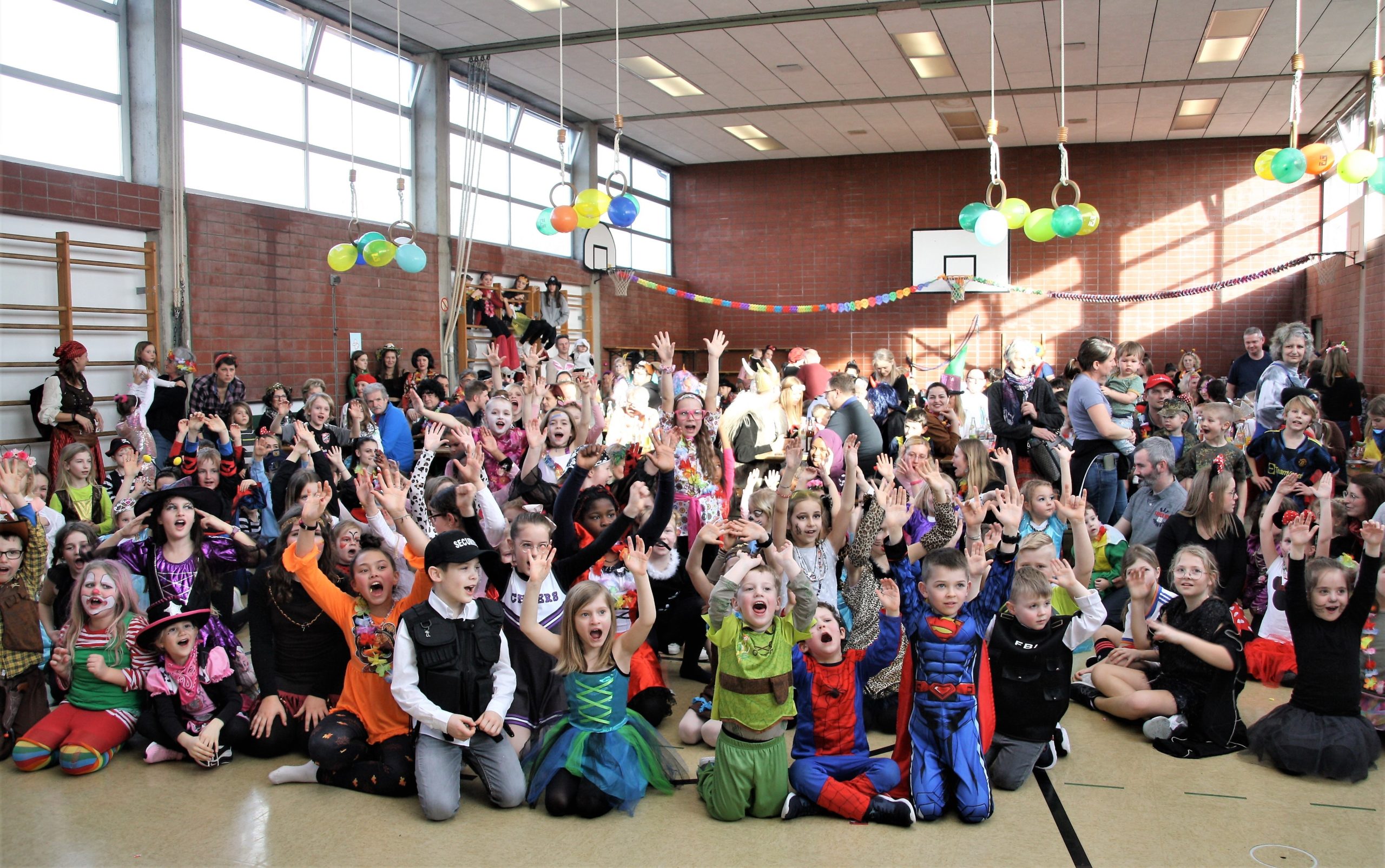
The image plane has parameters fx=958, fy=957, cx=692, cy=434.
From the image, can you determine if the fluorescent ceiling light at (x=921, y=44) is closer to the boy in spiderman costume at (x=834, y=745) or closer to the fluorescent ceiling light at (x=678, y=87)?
the fluorescent ceiling light at (x=678, y=87)

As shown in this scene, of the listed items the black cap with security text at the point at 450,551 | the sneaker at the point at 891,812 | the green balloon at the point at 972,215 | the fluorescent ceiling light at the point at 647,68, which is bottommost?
the sneaker at the point at 891,812

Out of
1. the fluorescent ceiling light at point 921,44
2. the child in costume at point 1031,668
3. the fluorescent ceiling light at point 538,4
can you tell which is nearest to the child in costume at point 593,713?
the child in costume at point 1031,668

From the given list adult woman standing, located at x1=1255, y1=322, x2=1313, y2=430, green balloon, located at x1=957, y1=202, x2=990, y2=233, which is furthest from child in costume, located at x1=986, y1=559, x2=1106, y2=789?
green balloon, located at x1=957, y1=202, x2=990, y2=233

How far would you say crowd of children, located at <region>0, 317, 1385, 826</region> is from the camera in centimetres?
322

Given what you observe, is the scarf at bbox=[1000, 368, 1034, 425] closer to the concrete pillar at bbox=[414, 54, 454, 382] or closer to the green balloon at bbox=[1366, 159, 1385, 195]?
the green balloon at bbox=[1366, 159, 1385, 195]

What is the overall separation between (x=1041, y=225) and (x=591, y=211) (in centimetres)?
376

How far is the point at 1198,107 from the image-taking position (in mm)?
12812

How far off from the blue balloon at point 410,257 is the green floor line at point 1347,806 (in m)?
7.53

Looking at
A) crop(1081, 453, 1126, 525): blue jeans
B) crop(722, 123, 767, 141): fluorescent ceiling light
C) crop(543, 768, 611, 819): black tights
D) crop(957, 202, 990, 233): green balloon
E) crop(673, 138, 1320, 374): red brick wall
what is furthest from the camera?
crop(673, 138, 1320, 374): red brick wall

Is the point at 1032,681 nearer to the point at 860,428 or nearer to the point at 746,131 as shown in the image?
the point at 860,428

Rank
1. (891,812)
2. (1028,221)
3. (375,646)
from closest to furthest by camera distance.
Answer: (891,812) < (375,646) < (1028,221)

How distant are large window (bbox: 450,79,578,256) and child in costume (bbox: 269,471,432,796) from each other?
8.14 metres

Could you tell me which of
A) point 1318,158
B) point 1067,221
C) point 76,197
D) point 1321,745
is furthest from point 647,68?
point 1321,745

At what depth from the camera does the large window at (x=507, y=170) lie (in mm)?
11352
